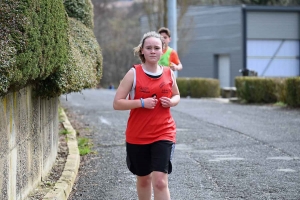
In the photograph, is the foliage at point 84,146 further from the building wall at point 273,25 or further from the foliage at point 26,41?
the building wall at point 273,25

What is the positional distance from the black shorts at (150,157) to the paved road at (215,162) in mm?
1214

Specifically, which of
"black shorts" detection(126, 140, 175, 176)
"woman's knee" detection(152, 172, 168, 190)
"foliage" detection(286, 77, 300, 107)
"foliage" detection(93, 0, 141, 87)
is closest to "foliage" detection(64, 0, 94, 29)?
"black shorts" detection(126, 140, 175, 176)

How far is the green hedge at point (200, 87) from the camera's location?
93.9 feet

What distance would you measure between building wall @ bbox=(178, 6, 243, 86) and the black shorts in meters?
35.5

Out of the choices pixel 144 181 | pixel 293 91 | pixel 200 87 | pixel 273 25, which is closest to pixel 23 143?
pixel 144 181

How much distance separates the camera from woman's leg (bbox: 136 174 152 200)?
567 centimetres

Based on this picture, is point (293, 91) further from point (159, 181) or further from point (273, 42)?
point (273, 42)

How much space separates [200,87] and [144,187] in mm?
23405

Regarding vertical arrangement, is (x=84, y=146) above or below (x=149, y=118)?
below

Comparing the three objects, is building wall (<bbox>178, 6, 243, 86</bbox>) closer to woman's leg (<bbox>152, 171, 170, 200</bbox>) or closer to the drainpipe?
the drainpipe

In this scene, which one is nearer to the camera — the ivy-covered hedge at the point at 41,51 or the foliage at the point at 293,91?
the ivy-covered hedge at the point at 41,51

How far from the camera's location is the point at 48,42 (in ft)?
19.3

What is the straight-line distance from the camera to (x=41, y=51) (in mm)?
5512

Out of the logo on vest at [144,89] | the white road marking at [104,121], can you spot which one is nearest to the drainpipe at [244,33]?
the white road marking at [104,121]
